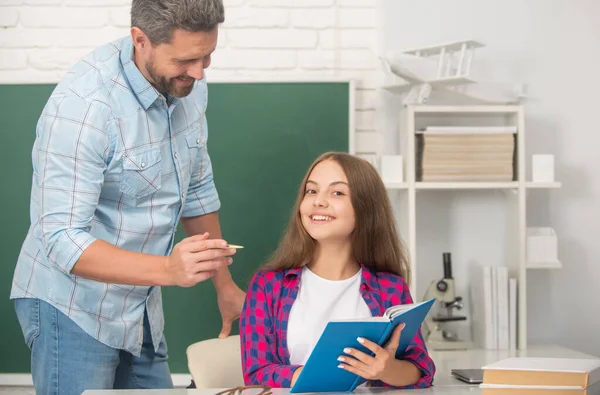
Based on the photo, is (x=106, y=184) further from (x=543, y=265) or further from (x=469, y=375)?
(x=543, y=265)

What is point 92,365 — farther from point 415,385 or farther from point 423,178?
point 423,178

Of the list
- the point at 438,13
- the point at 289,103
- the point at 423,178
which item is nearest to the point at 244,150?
the point at 289,103

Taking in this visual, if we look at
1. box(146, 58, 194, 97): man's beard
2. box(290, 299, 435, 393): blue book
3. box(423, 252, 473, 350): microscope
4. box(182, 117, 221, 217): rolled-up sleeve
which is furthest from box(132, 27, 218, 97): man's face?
box(423, 252, 473, 350): microscope

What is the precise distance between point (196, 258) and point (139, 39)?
0.52 metres

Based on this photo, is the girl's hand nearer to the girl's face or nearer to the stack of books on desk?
the stack of books on desk

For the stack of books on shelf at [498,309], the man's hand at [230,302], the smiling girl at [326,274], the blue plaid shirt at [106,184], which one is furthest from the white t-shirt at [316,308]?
the stack of books on shelf at [498,309]

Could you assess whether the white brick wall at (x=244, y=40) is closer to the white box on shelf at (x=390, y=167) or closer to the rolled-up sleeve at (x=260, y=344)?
the white box on shelf at (x=390, y=167)

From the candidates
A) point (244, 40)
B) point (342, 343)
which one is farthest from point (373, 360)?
point (244, 40)

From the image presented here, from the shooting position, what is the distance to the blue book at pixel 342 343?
54.5 inches

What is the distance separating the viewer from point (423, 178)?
8.79ft

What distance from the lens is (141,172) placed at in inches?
68.7

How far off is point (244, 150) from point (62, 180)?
122 centimetres

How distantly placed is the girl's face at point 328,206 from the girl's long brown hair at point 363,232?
0.02m

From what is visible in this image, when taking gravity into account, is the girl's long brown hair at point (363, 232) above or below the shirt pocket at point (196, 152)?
below
